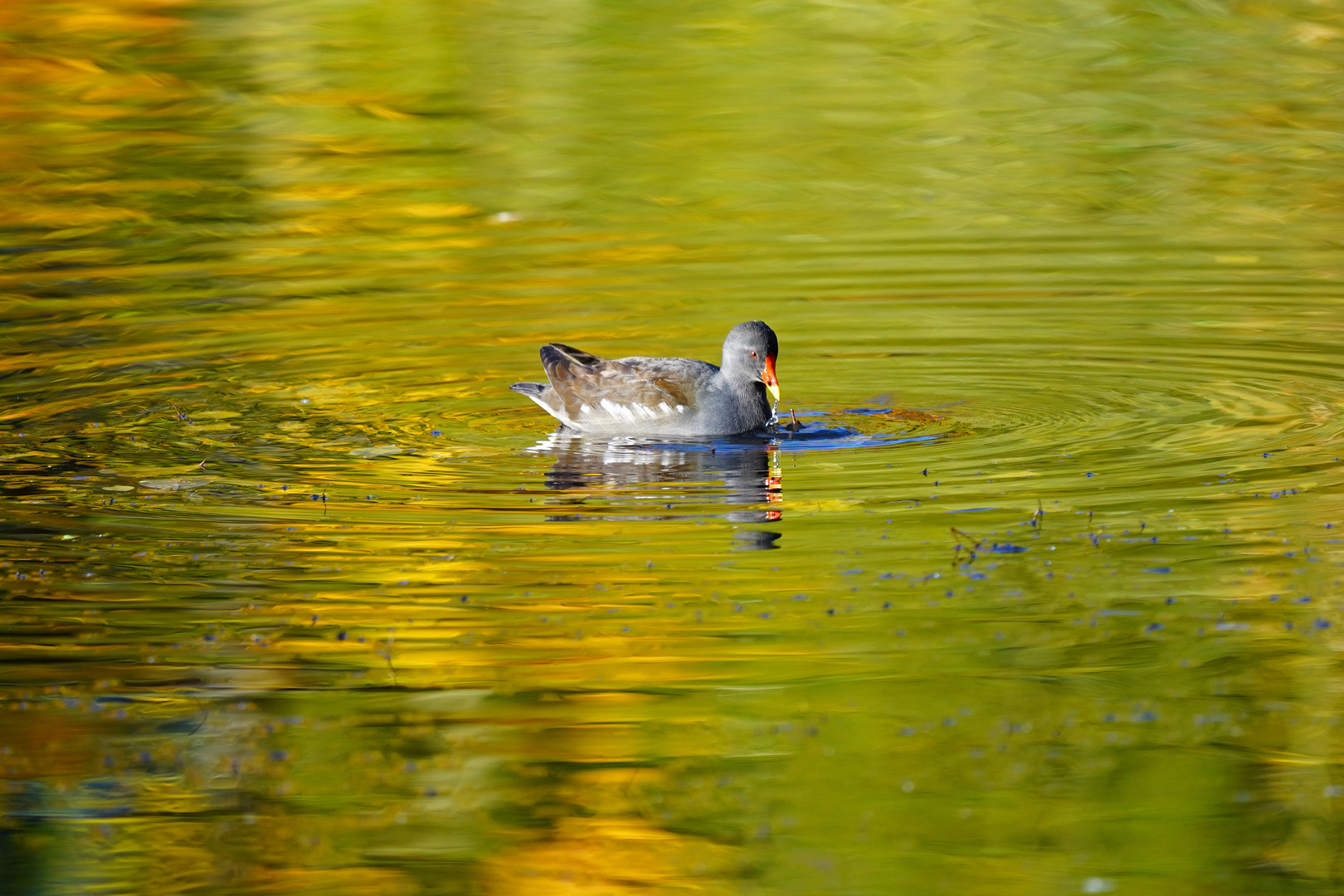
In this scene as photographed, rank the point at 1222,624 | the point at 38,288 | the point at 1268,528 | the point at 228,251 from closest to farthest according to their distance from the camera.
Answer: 1. the point at 1222,624
2. the point at 1268,528
3. the point at 38,288
4. the point at 228,251

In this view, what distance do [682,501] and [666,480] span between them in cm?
58

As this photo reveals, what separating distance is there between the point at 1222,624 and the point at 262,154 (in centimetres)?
1481

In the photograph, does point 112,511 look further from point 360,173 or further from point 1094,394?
point 360,173

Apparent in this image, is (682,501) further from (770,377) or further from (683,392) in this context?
(770,377)

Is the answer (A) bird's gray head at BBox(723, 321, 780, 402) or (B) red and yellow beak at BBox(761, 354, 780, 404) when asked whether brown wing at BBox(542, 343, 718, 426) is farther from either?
(B) red and yellow beak at BBox(761, 354, 780, 404)

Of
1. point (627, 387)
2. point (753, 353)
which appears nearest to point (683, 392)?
point (627, 387)

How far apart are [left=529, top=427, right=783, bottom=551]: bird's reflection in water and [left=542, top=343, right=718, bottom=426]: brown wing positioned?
0.16m

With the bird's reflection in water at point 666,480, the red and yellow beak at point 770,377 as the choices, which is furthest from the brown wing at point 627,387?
the red and yellow beak at point 770,377

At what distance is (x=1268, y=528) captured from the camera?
8930 mm

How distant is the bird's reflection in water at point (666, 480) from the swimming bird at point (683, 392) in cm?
11

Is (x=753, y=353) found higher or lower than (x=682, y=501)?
higher

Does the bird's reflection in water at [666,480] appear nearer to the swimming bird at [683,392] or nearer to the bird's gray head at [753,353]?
the swimming bird at [683,392]

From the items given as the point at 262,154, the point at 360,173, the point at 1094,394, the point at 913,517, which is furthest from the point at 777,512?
the point at 262,154

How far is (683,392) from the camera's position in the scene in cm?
1143
